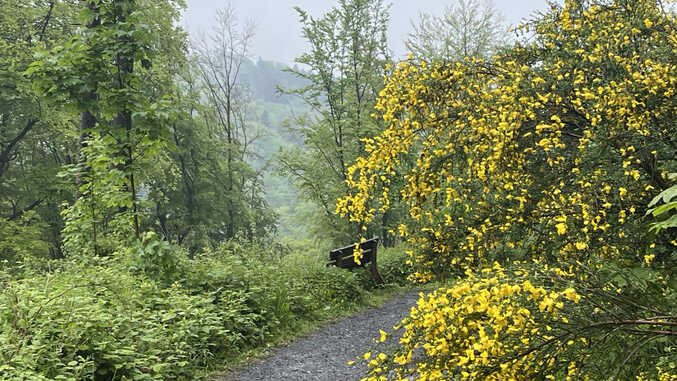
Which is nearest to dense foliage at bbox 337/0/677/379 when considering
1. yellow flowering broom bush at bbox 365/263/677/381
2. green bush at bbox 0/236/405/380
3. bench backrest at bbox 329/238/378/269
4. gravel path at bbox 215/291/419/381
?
yellow flowering broom bush at bbox 365/263/677/381

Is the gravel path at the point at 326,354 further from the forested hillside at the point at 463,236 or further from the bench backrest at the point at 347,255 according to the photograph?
the bench backrest at the point at 347,255

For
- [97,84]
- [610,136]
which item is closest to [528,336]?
[610,136]

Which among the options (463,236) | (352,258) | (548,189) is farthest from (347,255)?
(548,189)

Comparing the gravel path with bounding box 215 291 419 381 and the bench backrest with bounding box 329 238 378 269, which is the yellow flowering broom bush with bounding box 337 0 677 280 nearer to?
the gravel path with bounding box 215 291 419 381

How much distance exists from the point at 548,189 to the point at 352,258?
668 centimetres

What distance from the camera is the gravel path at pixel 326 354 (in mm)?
5280

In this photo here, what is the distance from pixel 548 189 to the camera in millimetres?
A: 3861

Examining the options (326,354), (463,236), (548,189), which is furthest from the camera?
(326,354)

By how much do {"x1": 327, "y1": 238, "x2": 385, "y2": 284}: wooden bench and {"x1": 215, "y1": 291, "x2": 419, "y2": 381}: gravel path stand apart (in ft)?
5.45

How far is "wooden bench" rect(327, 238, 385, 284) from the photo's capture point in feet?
31.7

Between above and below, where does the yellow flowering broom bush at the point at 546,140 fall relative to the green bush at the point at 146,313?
above

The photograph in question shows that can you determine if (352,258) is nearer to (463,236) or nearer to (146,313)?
(146,313)

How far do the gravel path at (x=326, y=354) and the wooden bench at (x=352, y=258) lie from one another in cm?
166

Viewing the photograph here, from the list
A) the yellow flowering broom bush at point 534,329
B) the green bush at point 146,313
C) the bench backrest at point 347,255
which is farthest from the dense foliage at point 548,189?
the bench backrest at point 347,255
